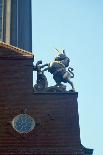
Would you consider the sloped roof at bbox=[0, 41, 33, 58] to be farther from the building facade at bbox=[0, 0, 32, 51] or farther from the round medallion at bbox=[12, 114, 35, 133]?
the building facade at bbox=[0, 0, 32, 51]

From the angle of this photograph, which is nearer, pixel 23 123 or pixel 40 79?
pixel 23 123

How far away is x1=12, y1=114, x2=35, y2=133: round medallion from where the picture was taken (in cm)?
2289

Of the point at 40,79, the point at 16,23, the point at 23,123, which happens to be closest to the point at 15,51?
the point at 40,79

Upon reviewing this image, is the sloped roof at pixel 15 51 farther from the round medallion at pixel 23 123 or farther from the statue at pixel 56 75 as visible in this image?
the round medallion at pixel 23 123

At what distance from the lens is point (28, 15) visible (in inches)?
1476

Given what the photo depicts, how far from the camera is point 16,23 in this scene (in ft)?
111

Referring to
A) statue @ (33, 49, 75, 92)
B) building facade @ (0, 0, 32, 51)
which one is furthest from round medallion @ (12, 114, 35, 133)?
building facade @ (0, 0, 32, 51)

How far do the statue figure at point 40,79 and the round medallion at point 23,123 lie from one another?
1.86 metres

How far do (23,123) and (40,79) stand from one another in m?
2.88

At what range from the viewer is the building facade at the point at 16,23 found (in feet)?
108

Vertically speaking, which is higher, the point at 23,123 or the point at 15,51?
the point at 15,51

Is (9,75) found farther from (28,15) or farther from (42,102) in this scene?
(28,15)

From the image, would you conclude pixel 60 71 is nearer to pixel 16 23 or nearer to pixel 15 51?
pixel 15 51

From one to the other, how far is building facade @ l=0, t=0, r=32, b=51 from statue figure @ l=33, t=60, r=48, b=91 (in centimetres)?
728
